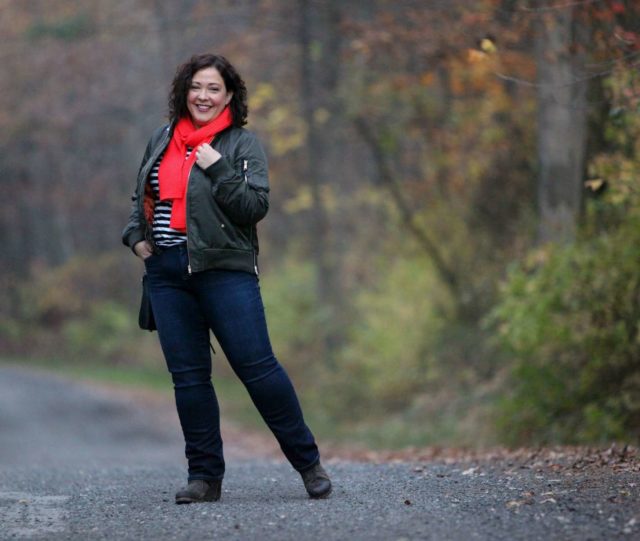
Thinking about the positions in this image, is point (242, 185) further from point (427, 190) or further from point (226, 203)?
point (427, 190)

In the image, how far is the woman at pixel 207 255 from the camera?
616 centimetres

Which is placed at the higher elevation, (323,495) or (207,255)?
(207,255)

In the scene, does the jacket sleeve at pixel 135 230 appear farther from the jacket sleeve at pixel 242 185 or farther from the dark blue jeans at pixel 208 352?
the jacket sleeve at pixel 242 185

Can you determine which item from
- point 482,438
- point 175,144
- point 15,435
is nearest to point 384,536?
point 175,144

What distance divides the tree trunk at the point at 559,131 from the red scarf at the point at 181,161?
679cm

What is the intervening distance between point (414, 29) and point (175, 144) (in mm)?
11141

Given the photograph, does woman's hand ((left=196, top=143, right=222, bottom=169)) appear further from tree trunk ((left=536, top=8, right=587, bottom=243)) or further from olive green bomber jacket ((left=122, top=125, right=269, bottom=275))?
tree trunk ((left=536, top=8, right=587, bottom=243))

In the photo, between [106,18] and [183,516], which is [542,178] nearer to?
[183,516]

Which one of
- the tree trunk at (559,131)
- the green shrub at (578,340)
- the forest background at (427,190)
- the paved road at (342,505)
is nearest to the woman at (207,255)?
the paved road at (342,505)

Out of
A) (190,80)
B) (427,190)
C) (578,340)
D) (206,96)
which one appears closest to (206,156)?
(206,96)

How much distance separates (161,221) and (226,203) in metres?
0.44

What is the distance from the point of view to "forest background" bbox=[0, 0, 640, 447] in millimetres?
11617

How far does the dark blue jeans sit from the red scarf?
20cm

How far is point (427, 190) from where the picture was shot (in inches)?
781
